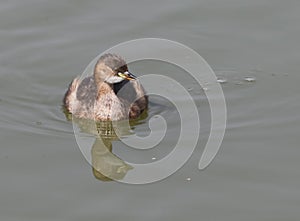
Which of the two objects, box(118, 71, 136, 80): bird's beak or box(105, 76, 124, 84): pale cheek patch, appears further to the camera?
box(105, 76, 124, 84): pale cheek patch

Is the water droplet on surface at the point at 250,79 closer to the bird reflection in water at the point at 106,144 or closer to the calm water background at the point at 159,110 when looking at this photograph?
the calm water background at the point at 159,110

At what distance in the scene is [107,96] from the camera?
10594 millimetres

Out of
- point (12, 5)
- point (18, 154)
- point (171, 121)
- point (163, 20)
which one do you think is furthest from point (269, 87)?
point (12, 5)

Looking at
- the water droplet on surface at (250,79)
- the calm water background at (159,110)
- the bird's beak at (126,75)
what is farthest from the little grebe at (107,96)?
the water droplet on surface at (250,79)

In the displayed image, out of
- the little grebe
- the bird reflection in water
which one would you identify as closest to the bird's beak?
the little grebe

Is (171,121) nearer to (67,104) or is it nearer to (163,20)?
(67,104)

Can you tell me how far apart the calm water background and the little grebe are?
263 millimetres

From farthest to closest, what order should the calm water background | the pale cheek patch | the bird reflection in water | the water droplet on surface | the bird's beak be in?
the water droplet on surface < the pale cheek patch < the bird's beak < the bird reflection in water < the calm water background

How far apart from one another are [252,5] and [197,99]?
285 centimetres

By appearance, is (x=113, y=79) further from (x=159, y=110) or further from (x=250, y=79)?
(x=250, y=79)

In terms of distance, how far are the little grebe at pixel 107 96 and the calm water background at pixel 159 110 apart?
263mm

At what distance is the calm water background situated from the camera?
7934 millimetres

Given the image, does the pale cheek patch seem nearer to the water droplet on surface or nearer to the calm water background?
the calm water background

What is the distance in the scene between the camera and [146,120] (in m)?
10.4
